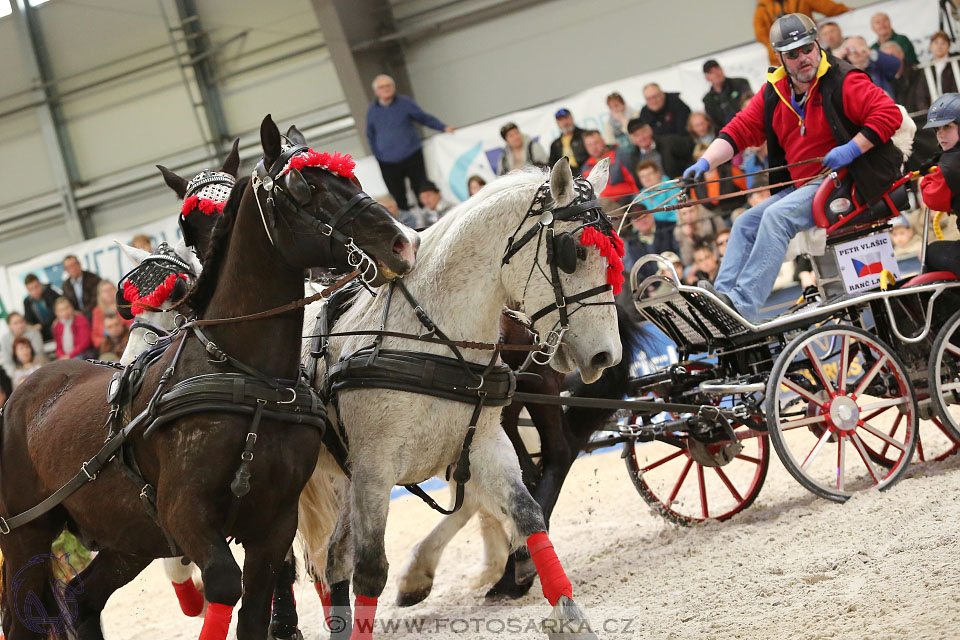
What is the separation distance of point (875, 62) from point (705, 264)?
7.05 ft

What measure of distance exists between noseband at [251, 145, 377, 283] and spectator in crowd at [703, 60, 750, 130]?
635 cm

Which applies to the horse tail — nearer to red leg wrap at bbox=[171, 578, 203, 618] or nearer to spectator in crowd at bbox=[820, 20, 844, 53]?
red leg wrap at bbox=[171, 578, 203, 618]

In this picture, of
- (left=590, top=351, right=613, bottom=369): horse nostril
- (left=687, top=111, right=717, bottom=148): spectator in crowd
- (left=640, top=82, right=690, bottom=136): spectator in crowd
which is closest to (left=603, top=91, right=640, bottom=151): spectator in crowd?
(left=640, top=82, right=690, bottom=136): spectator in crowd

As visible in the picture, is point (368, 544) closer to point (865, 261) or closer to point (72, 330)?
point (865, 261)

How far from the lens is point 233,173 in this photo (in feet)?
13.3

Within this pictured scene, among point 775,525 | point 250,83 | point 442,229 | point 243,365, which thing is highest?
point 250,83

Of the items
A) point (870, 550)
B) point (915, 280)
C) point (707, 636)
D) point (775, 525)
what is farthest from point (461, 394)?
point (915, 280)

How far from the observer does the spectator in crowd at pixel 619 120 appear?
916 cm

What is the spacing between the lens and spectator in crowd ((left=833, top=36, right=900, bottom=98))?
26.4 ft

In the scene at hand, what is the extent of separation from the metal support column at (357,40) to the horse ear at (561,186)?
8.28m

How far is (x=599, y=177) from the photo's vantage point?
3600 mm

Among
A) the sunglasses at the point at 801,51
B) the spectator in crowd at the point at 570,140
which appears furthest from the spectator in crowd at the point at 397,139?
the sunglasses at the point at 801,51

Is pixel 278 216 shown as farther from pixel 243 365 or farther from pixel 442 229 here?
pixel 442 229

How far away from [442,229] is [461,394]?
2.10 feet
